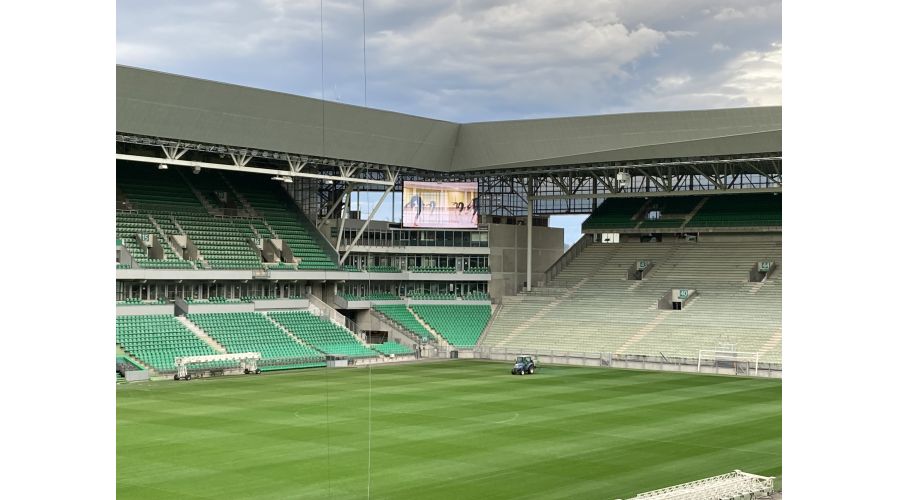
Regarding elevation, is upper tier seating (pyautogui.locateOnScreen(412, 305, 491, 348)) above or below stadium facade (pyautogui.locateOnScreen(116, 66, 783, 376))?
below

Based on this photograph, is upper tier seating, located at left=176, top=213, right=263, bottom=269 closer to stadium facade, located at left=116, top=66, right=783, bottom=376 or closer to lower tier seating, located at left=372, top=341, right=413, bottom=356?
stadium facade, located at left=116, top=66, right=783, bottom=376

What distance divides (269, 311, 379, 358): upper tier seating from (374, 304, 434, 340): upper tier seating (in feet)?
10.5

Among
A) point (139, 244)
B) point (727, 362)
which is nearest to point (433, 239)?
point (139, 244)

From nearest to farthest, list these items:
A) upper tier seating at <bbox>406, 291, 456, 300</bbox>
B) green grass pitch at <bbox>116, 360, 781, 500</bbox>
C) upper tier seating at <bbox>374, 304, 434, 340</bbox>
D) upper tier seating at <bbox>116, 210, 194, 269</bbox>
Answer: green grass pitch at <bbox>116, 360, 781, 500</bbox>, upper tier seating at <bbox>116, 210, 194, 269</bbox>, upper tier seating at <bbox>374, 304, 434, 340</bbox>, upper tier seating at <bbox>406, 291, 456, 300</bbox>

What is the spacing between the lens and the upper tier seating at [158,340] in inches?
1220

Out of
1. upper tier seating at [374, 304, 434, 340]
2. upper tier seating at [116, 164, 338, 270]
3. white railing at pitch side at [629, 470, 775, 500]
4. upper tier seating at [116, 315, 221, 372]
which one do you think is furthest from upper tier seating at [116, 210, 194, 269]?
white railing at pitch side at [629, 470, 775, 500]

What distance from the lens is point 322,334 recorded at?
37.4 m

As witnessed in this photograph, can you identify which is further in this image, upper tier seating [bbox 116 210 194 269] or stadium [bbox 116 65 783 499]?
upper tier seating [bbox 116 210 194 269]

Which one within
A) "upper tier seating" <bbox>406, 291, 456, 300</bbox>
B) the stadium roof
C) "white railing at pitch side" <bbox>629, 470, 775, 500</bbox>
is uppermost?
the stadium roof

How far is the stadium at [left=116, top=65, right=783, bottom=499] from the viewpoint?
1770cm

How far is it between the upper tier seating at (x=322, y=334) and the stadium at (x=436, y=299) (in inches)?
4.8

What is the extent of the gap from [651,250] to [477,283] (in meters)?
7.70
